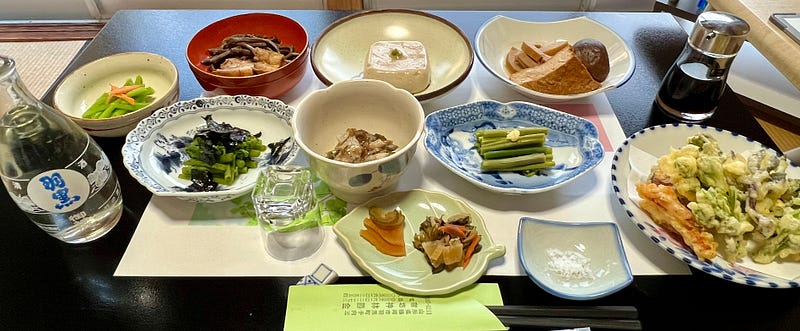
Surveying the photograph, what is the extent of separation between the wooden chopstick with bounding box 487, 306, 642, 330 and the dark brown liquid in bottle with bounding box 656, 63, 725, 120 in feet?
2.09

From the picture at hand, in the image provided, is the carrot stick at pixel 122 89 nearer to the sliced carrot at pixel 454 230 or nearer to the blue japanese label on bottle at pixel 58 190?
the blue japanese label on bottle at pixel 58 190

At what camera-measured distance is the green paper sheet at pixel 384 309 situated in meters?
0.81

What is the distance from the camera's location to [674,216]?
909mm

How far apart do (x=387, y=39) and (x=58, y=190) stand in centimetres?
93

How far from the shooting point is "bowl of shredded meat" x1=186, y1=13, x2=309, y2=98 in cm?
123

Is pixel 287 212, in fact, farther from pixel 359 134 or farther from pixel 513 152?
pixel 513 152

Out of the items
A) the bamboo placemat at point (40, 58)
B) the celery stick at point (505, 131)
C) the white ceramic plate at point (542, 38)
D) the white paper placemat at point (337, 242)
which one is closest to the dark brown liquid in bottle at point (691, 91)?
the white ceramic plate at point (542, 38)

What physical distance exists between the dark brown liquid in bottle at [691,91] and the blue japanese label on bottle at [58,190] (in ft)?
4.27

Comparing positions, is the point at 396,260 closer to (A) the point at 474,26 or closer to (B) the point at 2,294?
(B) the point at 2,294

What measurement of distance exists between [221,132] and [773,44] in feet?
5.27

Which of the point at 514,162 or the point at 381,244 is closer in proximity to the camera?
the point at 381,244

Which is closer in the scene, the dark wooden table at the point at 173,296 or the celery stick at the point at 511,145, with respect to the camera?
the dark wooden table at the point at 173,296

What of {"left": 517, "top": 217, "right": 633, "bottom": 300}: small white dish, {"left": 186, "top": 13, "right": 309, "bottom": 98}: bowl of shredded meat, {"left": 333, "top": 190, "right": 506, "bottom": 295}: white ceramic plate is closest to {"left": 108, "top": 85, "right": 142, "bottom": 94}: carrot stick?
{"left": 186, "top": 13, "right": 309, "bottom": 98}: bowl of shredded meat

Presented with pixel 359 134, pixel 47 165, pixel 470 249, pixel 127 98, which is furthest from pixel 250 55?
pixel 470 249
